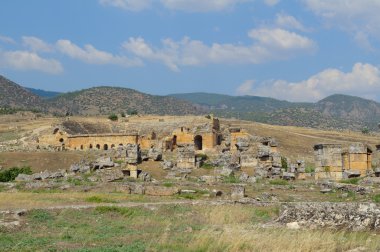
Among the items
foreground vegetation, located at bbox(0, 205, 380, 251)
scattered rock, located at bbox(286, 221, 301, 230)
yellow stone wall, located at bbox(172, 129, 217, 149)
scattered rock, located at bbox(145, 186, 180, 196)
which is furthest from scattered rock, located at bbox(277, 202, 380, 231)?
yellow stone wall, located at bbox(172, 129, 217, 149)

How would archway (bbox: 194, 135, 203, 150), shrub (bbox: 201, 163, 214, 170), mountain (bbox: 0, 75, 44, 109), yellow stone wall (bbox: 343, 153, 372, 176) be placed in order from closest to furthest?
yellow stone wall (bbox: 343, 153, 372, 176) → shrub (bbox: 201, 163, 214, 170) → archway (bbox: 194, 135, 203, 150) → mountain (bbox: 0, 75, 44, 109)

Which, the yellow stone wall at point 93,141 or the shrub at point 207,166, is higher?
the yellow stone wall at point 93,141

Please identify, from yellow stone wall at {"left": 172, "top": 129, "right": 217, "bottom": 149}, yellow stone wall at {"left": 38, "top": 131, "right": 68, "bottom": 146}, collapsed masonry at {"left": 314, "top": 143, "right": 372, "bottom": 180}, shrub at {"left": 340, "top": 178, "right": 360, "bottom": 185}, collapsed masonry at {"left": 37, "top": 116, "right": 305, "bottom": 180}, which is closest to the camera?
shrub at {"left": 340, "top": 178, "right": 360, "bottom": 185}

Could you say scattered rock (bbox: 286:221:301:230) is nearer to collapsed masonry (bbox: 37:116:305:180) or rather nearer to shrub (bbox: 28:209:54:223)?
shrub (bbox: 28:209:54:223)

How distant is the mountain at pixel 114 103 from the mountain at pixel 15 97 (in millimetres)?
8848

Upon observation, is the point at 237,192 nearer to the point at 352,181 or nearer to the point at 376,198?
the point at 376,198

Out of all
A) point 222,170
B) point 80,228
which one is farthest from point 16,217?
point 222,170

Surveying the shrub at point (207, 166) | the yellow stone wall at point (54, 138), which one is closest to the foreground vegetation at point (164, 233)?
the shrub at point (207, 166)

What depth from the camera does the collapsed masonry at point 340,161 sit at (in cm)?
2823

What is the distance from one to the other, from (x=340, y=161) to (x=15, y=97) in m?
138

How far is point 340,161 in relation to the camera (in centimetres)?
2828

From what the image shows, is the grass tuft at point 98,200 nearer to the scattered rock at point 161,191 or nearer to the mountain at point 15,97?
the scattered rock at point 161,191

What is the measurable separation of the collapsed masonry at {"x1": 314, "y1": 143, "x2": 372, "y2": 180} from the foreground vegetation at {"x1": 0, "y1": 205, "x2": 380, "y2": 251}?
12.6m

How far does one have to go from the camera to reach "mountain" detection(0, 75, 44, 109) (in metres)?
146
